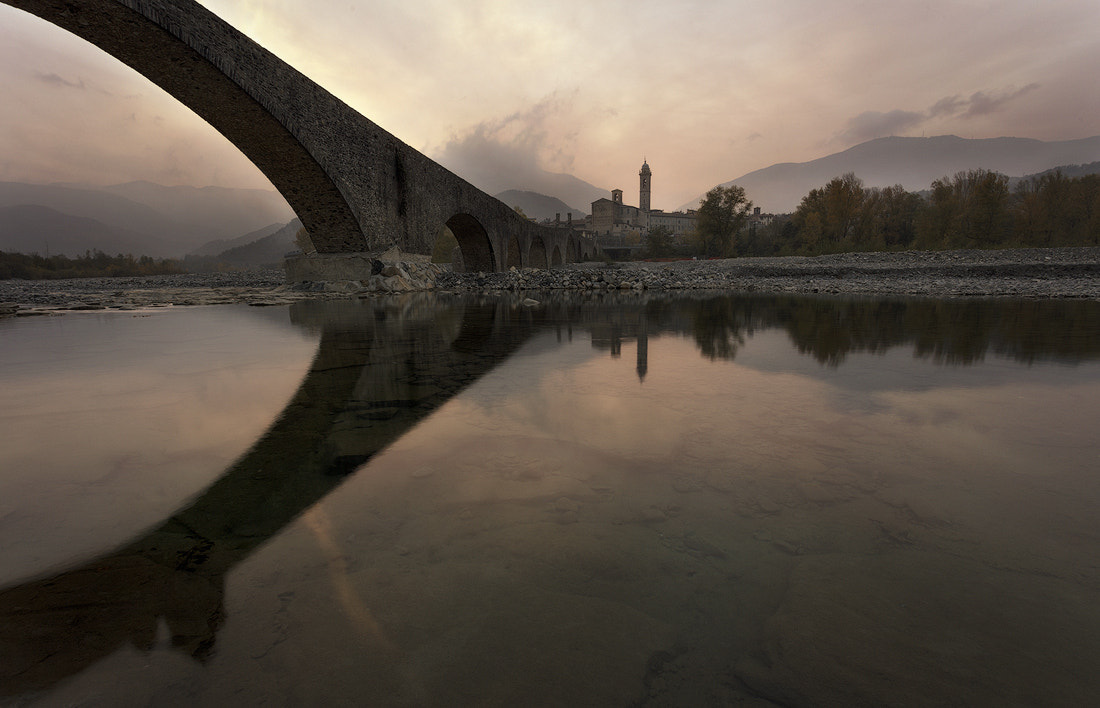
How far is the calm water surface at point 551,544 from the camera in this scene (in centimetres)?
92

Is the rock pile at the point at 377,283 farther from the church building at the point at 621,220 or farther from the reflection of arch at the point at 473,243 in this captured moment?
the church building at the point at 621,220


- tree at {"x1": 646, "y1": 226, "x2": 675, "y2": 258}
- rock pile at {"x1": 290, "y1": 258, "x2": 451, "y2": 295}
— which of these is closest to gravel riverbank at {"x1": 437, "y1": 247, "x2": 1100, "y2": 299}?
rock pile at {"x1": 290, "y1": 258, "x2": 451, "y2": 295}

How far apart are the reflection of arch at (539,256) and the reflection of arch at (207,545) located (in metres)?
40.4

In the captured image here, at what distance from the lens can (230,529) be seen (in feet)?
4.70

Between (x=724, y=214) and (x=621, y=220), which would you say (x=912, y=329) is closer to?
(x=724, y=214)

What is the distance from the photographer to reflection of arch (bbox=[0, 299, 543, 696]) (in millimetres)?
992

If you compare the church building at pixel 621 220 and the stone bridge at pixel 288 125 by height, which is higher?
the church building at pixel 621 220

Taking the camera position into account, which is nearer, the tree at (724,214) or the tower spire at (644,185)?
the tree at (724,214)

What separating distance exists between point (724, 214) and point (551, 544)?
54229mm

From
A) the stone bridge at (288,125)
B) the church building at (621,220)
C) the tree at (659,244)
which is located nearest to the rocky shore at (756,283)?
the stone bridge at (288,125)

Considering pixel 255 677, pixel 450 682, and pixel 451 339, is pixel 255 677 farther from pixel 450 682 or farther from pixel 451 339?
pixel 451 339

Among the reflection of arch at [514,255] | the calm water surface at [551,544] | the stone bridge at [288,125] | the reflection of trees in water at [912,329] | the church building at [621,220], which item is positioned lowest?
the calm water surface at [551,544]

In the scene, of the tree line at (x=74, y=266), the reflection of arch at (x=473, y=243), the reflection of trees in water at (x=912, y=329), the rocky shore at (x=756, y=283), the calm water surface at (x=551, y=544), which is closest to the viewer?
the calm water surface at (x=551, y=544)

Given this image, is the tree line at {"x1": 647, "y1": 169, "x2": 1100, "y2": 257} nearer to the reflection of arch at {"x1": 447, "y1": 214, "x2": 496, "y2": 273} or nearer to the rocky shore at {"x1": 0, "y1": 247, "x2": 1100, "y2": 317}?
the rocky shore at {"x1": 0, "y1": 247, "x2": 1100, "y2": 317}
